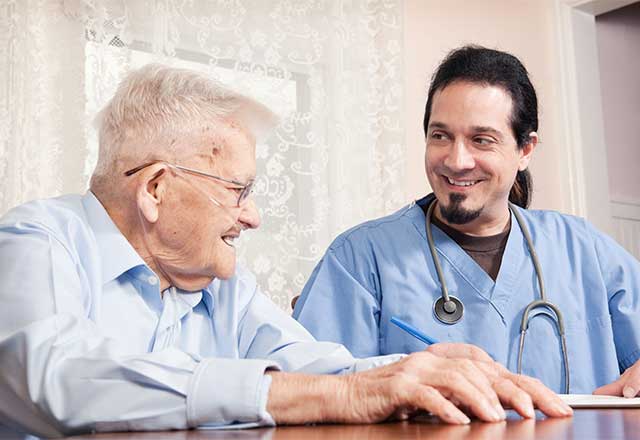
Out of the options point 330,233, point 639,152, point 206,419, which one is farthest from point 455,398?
point 639,152

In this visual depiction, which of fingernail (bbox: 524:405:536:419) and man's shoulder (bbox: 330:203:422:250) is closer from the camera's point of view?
fingernail (bbox: 524:405:536:419)

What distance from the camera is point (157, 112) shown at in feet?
4.31

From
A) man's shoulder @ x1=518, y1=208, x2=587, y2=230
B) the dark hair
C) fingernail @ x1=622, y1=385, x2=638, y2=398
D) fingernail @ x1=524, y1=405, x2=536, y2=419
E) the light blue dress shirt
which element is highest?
the dark hair

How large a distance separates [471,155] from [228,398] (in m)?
1.18

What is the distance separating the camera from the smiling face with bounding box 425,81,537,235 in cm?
192

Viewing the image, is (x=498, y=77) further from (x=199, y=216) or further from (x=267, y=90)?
(x=267, y=90)

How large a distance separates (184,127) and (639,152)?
3.07 metres

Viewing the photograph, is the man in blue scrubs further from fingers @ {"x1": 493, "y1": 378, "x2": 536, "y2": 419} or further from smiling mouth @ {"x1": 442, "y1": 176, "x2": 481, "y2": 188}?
fingers @ {"x1": 493, "y1": 378, "x2": 536, "y2": 419}

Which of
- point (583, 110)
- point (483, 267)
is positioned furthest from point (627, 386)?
point (583, 110)

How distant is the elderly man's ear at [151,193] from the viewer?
1.29 metres

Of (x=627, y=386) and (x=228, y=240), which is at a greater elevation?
(x=228, y=240)

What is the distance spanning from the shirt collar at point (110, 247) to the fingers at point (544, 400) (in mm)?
555

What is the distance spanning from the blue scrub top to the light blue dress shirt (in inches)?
16.1

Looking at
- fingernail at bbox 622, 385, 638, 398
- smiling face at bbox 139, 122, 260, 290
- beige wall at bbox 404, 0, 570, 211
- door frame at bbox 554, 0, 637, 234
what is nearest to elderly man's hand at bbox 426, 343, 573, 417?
smiling face at bbox 139, 122, 260, 290
